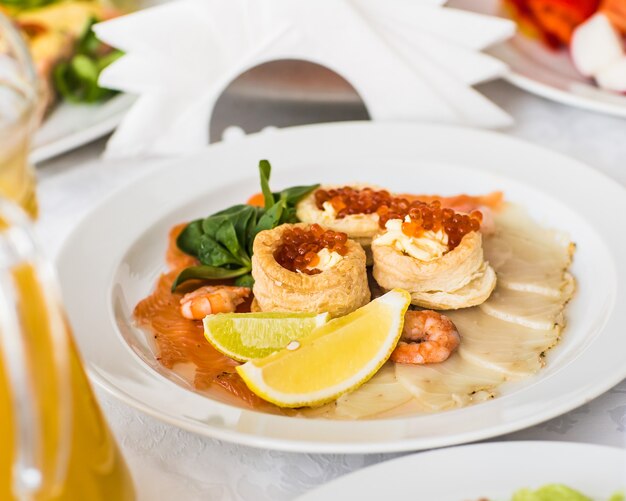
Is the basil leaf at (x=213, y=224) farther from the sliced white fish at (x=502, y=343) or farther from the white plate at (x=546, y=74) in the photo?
the white plate at (x=546, y=74)

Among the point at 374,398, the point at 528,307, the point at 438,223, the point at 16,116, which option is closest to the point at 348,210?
the point at 438,223

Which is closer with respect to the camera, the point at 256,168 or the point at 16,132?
the point at 16,132

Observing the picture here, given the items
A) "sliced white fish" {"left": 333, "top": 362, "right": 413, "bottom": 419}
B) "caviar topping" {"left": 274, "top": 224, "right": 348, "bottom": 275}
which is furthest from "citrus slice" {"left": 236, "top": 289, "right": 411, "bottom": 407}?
"caviar topping" {"left": 274, "top": 224, "right": 348, "bottom": 275}

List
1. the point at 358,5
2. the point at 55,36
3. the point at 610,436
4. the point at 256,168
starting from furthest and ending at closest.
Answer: the point at 55,36
the point at 358,5
the point at 256,168
the point at 610,436

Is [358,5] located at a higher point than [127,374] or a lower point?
higher

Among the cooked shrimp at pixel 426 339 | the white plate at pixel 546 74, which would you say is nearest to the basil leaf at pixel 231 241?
the cooked shrimp at pixel 426 339

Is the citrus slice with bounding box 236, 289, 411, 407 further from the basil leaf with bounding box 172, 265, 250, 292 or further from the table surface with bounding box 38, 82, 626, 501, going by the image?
the basil leaf with bounding box 172, 265, 250, 292

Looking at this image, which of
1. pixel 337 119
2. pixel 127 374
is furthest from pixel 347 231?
pixel 337 119

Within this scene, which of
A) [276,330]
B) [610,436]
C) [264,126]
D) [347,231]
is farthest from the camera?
[264,126]

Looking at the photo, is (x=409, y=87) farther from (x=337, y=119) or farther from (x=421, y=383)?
(x=421, y=383)
